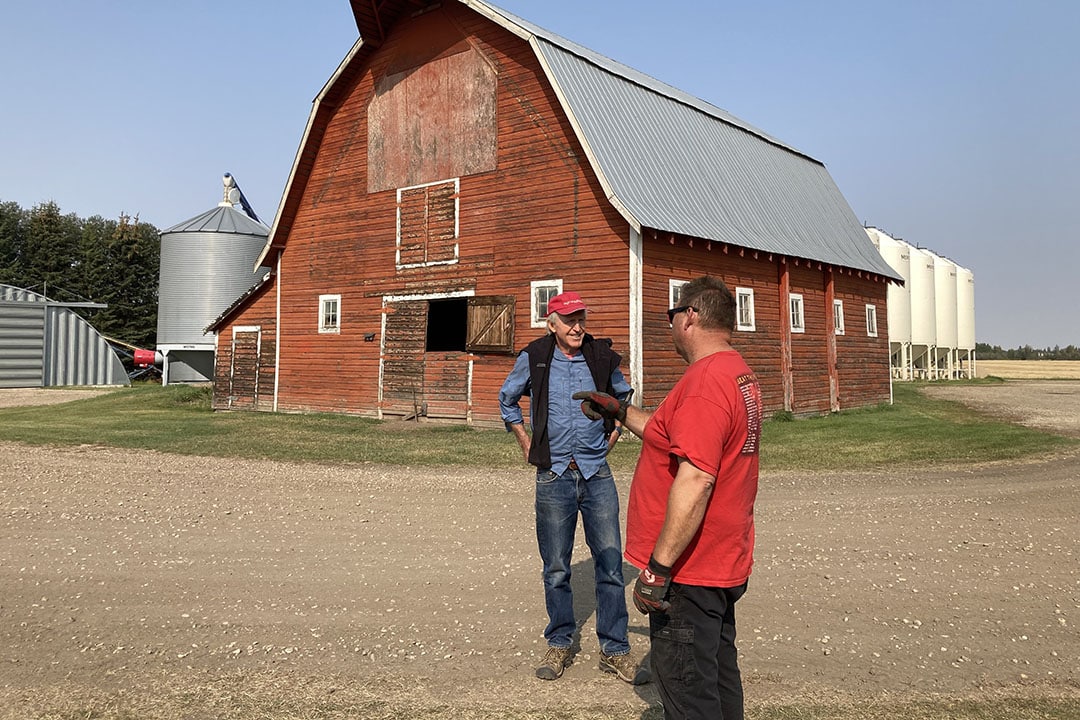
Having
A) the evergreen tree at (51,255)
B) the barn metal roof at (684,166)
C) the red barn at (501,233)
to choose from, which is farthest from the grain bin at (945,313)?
the evergreen tree at (51,255)

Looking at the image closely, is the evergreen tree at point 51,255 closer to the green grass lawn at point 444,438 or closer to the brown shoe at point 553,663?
the green grass lawn at point 444,438

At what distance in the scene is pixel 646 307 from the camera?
16391 mm

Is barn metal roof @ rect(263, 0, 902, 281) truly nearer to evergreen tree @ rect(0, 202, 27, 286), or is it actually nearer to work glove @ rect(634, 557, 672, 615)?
work glove @ rect(634, 557, 672, 615)

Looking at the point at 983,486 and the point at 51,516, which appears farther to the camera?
the point at 983,486

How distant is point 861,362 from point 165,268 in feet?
108

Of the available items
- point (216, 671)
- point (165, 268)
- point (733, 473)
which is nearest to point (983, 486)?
point (733, 473)

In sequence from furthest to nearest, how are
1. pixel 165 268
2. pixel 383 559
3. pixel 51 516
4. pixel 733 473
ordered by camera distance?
pixel 165 268 → pixel 51 516 → pixel 383 559 → pixel 733 473

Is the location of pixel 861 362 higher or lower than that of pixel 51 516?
higher

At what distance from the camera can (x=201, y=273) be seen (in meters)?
39.4

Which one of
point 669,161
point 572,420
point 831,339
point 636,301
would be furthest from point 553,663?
point 831,339

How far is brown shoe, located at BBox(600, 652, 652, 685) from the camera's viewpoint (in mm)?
4270

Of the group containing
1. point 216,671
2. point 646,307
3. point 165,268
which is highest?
point 165,268

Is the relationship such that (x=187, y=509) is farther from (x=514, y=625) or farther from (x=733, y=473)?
(x=733, y=473)

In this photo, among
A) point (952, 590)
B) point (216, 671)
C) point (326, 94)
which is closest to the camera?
point (216, 671)
